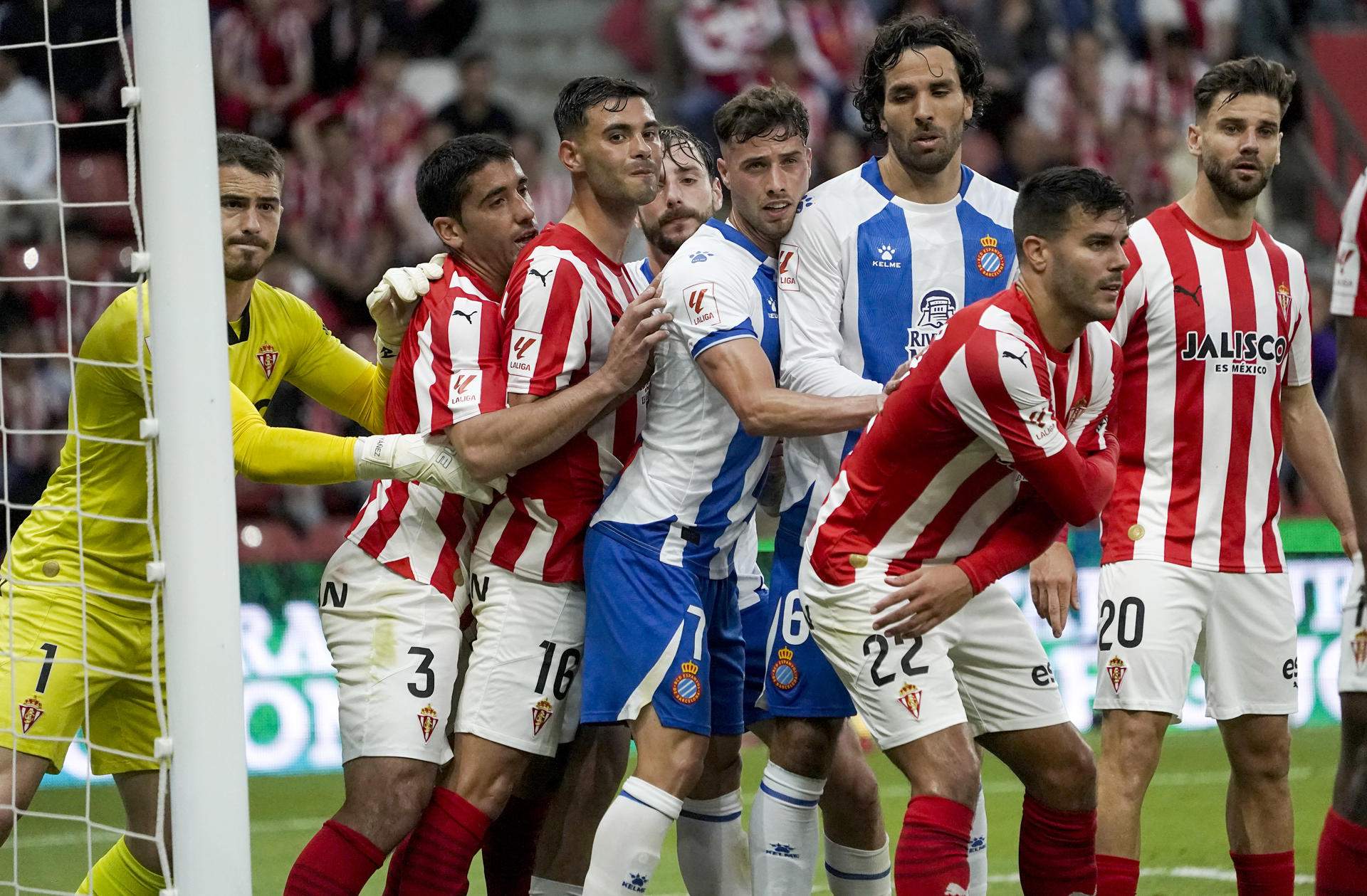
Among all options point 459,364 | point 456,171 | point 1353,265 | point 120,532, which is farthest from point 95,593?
point 1353,265

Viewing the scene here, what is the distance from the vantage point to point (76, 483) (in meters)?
4.20

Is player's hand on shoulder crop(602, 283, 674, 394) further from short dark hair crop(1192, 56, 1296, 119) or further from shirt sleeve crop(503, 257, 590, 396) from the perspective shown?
short dark hair crop(1192, 56, 1296, 119)

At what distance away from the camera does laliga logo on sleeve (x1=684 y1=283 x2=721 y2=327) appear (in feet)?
13.6

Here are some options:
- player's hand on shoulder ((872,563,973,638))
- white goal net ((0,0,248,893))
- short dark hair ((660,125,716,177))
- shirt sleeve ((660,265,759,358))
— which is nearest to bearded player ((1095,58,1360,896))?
player's hand on shoulder ((872,563,973,638))

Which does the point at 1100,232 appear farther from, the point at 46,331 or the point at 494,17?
the point at 494,17

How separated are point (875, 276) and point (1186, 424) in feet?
3.51

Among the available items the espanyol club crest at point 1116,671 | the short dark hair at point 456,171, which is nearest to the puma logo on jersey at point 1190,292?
the espanyol club crest at point 1116,671

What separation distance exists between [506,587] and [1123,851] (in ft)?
Answer: 6.08

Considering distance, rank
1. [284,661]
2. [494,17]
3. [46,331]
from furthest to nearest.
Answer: [494,17] → [46,331] → [284,661]

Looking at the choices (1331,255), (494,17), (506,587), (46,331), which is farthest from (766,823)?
(1331,255)

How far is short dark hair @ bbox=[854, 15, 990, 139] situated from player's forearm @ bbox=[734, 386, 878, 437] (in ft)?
3.28

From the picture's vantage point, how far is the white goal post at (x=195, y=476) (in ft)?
10.8

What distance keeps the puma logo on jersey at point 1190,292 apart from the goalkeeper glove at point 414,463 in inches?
80.4

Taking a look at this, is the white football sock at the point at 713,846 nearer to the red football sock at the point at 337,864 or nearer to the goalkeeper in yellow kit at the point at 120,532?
the red football sock at the point at 337,864
